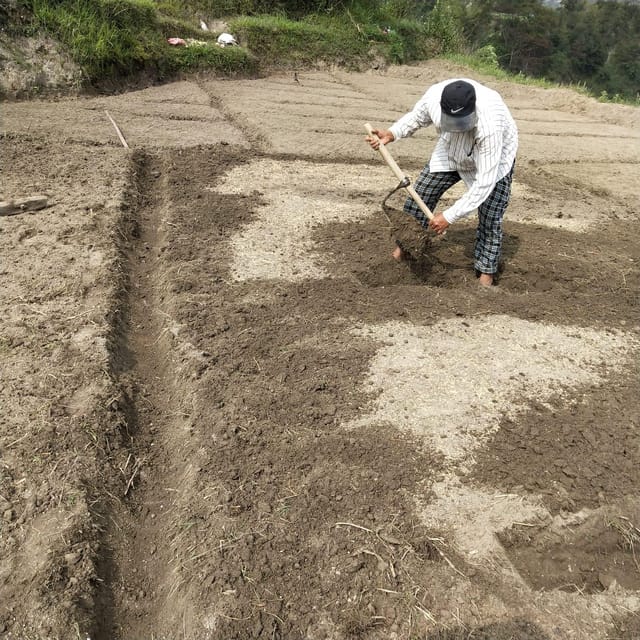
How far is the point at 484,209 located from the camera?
4027 mm

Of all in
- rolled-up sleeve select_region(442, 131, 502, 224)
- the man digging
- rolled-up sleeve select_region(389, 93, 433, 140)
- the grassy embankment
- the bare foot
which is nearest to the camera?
the man digging

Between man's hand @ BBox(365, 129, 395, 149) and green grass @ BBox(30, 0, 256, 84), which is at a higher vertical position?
green grass @ BBox(30, 0, 256, 84)

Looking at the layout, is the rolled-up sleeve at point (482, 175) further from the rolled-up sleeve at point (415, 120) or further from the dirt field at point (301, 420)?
the dirt field at point (301, 420)

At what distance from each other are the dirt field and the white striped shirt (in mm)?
614

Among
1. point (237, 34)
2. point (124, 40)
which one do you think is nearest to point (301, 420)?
point (124, 40)

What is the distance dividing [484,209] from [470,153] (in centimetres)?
49

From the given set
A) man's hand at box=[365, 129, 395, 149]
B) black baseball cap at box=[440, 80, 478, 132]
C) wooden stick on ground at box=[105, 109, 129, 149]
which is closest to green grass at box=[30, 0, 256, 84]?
wooden stick on ground at box=[105, 109, 129, 149]

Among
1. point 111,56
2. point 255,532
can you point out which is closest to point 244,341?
point 255,532

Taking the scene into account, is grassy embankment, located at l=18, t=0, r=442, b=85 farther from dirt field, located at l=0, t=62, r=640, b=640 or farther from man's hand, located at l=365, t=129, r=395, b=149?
man's hand, located at l=365, t=129, r=395, b=149

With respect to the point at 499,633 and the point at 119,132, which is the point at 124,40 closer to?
the point at 119,132

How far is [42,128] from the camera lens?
6539 mm

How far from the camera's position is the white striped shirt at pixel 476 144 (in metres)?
3.38

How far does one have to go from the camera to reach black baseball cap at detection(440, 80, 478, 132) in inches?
124

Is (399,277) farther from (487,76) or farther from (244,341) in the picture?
(487,76)
